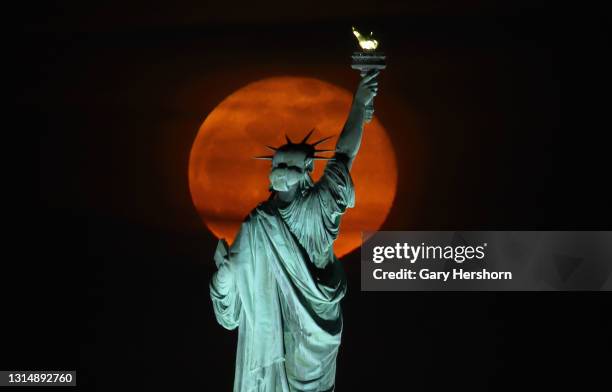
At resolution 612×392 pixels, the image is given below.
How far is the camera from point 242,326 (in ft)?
32.3

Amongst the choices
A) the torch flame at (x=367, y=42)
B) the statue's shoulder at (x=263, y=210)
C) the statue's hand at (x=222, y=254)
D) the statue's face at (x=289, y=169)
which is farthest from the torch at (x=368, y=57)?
the statue's hand at (x=222, y=254)

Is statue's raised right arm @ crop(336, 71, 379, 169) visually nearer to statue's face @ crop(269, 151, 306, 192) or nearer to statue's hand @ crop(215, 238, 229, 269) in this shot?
statue's face @ crop(269, 151, 306, 192)

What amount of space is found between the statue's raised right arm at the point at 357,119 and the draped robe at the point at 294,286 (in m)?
0.12

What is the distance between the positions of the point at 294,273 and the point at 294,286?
81 millimetres

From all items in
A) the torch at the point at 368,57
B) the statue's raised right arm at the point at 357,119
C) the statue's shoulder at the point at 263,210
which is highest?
the torch at the point at 368,57

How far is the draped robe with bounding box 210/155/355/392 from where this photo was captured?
9.62 metres

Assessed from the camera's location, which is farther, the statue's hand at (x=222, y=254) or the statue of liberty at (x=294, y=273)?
the statue's hand at (x=222, y=254)

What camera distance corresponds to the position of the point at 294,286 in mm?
9633

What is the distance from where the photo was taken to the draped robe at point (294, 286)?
31.6 feet

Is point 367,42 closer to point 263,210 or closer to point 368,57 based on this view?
point 368,57

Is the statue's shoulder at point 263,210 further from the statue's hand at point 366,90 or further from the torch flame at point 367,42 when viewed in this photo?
the torch flame at point 367,42

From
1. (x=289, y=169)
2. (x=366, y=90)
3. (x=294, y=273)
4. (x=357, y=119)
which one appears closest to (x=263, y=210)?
(x=289, y=169)

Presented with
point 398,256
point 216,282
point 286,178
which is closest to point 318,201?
point 286,178

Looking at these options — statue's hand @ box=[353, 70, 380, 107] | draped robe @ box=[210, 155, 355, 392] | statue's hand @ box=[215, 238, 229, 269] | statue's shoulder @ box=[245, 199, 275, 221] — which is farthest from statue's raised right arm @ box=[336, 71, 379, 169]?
statue's hand @ box=[215, 238, 229, 269]
